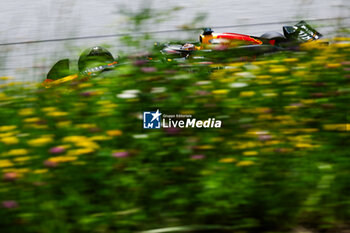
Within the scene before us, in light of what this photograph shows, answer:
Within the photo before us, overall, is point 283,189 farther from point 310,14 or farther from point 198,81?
point 310,14

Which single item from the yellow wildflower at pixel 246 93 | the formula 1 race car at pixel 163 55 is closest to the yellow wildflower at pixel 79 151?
the formula 1 race car at pixel 163 55

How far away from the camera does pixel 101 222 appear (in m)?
2.04

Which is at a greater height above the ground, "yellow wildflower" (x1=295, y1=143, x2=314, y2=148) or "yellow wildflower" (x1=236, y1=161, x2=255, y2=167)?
"yellow wildflower" (x1=295, y1=143, x2=314, y2=148)

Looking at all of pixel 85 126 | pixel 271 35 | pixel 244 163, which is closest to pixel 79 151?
pixel 85 126

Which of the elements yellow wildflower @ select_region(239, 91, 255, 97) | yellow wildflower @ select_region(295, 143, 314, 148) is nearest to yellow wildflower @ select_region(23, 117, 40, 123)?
yellow wildflower @ select_region(239, 91, 255, 97)

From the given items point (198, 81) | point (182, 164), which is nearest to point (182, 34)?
point (198, 81)

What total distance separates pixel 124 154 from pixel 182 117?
1.27 feet

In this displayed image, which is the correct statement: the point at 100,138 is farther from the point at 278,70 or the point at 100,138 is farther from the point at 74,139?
the point at 278,70

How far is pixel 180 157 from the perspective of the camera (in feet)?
7.27

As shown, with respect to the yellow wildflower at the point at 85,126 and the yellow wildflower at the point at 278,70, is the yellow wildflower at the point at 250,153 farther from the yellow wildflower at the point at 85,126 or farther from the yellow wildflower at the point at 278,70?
the yellow wildflower at the point at 85,126

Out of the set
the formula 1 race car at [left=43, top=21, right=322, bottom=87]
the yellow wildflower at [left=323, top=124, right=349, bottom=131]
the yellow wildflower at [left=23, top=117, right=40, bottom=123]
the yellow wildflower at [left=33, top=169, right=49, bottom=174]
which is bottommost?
the yellow wildflower at [left=33, top=169, right=49, bottom=174]

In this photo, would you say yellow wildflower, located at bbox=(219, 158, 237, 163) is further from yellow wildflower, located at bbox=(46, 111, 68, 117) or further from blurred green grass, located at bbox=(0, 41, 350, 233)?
yellow wildflower, located at bbox=(46, 111, 68, 117)

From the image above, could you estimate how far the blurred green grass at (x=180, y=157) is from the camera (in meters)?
2.08

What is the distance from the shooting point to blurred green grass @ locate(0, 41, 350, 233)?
81.7 inches
